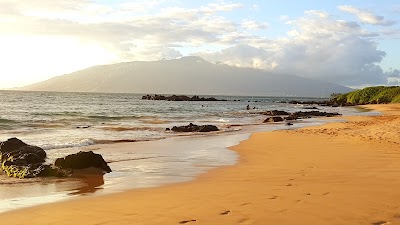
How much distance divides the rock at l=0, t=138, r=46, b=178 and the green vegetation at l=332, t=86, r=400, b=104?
339 ft

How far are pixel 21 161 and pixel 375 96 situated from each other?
118 metres

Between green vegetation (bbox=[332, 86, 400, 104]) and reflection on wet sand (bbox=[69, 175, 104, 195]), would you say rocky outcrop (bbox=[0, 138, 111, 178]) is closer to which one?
reflection on wet sand (bbox=[69, 175, 104, 195])

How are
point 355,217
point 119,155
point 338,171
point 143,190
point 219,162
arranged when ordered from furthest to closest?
1. point 119,155
2. point 219,162
3. point 338,171
4. point 143,190
5. point 355,217

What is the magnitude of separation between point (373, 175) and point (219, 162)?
5420 mm

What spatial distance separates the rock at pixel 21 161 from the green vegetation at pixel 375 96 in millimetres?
103186

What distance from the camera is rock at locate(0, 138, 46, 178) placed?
10.9 meters

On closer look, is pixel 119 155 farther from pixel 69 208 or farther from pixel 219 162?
pixel 69 208

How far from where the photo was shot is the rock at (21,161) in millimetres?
10898

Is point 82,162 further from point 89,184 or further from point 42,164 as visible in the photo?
point 89,184

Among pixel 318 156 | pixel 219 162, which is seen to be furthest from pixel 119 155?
pixel 318 156

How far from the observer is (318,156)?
14453mm

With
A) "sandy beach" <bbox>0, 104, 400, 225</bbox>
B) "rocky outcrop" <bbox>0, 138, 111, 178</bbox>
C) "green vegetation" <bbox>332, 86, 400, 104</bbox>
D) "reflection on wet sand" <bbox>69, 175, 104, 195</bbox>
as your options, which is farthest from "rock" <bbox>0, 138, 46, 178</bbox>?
"green vegetation" <bbox>332, 86, 400, 104</bbox>

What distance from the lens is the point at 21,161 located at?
1188cm

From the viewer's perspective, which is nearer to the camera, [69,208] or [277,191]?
[69,208]
